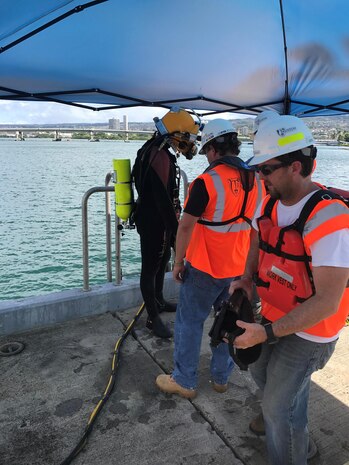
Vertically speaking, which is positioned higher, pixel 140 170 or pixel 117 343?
pixel 140 170

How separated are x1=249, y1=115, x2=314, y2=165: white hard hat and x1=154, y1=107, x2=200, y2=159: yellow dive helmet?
1473mm

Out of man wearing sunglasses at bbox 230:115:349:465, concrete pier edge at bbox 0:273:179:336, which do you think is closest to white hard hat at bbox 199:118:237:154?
man wearing sunglasses at bbox 230:115:349:465

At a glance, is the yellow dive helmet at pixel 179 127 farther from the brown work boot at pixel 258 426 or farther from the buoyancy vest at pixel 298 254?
the brown work boot at pixel 258 426

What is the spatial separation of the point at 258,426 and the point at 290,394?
31.8 inches

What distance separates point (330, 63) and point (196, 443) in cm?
350

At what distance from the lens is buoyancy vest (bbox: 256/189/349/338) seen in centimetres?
147

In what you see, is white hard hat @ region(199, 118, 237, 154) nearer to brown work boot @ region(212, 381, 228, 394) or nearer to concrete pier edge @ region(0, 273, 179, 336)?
brown work boot @ region(212, 381, 228, 394)

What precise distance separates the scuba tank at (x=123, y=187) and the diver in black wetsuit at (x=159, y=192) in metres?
0.08

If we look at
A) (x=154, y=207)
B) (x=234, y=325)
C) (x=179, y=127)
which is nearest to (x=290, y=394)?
(x=234, y=325)

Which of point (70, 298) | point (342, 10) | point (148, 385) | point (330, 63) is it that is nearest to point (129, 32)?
point (342, 10)

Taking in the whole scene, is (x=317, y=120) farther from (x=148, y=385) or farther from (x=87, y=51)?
(x=148, y=385)

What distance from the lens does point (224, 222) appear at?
242 cm

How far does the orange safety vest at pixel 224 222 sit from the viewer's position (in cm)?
232

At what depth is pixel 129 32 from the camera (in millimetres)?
2949
